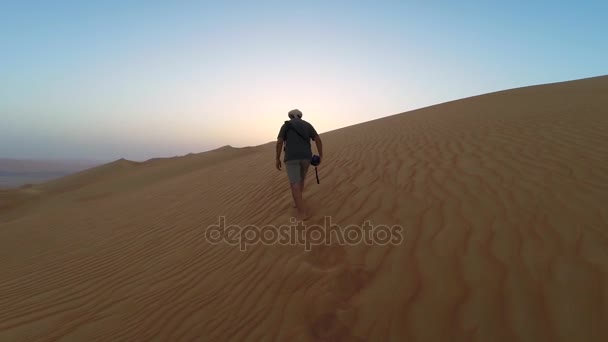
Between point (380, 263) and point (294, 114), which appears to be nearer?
point (380, 263)

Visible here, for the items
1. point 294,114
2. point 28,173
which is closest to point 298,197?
point 294,114

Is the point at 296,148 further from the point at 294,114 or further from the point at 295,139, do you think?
the point at 294,114

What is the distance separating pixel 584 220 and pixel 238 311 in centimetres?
321

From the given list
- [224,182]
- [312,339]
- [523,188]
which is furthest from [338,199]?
[224,182]

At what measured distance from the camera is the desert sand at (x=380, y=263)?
2.34 meters

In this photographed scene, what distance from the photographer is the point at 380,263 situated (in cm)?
307

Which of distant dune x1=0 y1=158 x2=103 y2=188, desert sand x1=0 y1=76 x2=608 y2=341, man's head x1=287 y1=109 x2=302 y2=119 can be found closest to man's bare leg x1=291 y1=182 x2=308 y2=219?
desert sand x1=0 y1=76 x2=608 y2=341

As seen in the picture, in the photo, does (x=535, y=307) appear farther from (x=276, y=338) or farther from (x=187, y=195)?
(x=187, y=195)

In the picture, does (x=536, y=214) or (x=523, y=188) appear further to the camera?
(x=523, y=188)

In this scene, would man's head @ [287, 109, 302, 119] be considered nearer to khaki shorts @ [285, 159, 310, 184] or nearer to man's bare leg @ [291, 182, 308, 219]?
khaki shorts @ [285, 159, 310, 184]

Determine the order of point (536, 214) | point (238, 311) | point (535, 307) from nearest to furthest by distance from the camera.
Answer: point (535, 307), point (238, 311), point (536, 214)

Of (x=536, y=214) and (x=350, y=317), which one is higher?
(x=536, y=214)

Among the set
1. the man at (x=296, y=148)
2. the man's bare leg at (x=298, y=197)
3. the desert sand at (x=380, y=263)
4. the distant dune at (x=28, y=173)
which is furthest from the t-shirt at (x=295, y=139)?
the distant dune at (x=28, y=173)

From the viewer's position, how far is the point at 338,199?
15.6 feet
